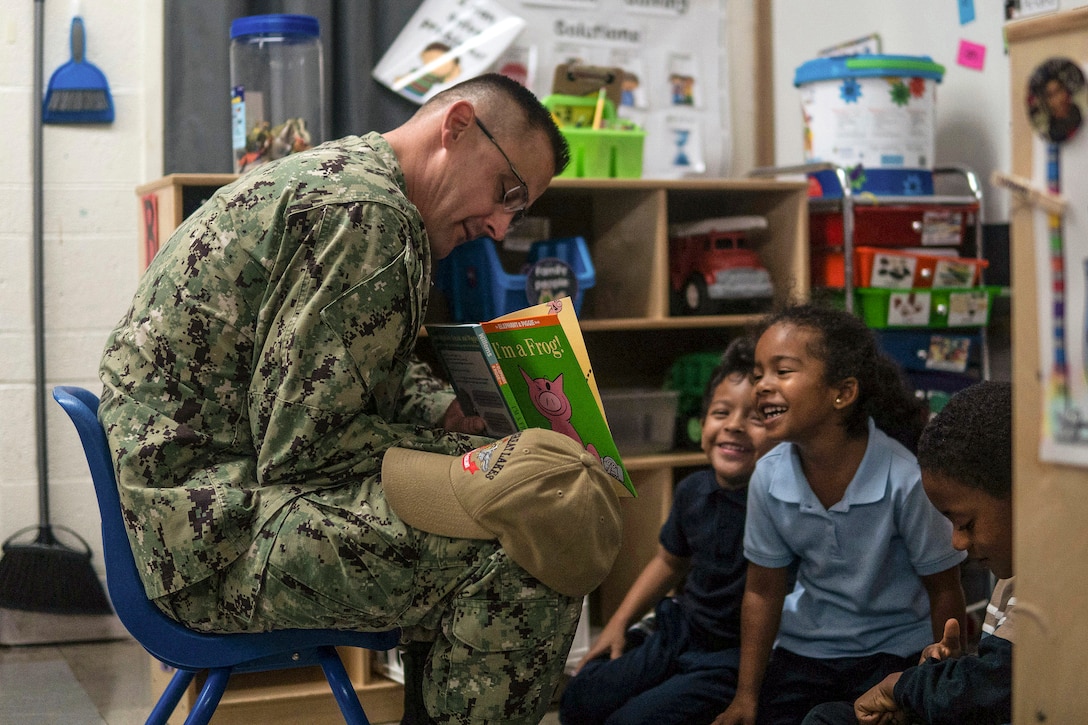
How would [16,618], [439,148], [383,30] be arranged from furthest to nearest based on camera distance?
[383,30], [16,618], [439,148]

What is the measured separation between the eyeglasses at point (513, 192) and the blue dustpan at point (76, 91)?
147 centimetres

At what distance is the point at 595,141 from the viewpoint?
254 centimetres

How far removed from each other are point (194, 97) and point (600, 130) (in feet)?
3.25

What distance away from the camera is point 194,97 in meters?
2.58

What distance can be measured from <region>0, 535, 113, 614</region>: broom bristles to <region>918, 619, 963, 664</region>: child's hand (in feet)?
6.63

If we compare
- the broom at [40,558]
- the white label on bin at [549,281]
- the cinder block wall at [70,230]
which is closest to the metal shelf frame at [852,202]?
the white label on bin at [549,281]

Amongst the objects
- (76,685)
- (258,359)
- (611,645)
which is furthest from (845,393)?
(76,685)

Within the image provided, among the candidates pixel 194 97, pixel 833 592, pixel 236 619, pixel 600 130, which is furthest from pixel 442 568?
pixel 194 97

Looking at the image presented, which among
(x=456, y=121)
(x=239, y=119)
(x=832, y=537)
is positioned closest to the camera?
(x=456, y=121)

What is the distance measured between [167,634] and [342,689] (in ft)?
0.80

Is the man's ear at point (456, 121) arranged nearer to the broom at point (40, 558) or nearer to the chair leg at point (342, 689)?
the chair leg at point (342, 689)

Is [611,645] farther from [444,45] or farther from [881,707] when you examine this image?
[444,45]

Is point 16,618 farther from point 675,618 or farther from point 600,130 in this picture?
point 600,130

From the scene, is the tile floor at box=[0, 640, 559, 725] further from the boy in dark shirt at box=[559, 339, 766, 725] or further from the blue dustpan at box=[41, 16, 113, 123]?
the blue dustpan at box=[41, 16, 113, 123]
